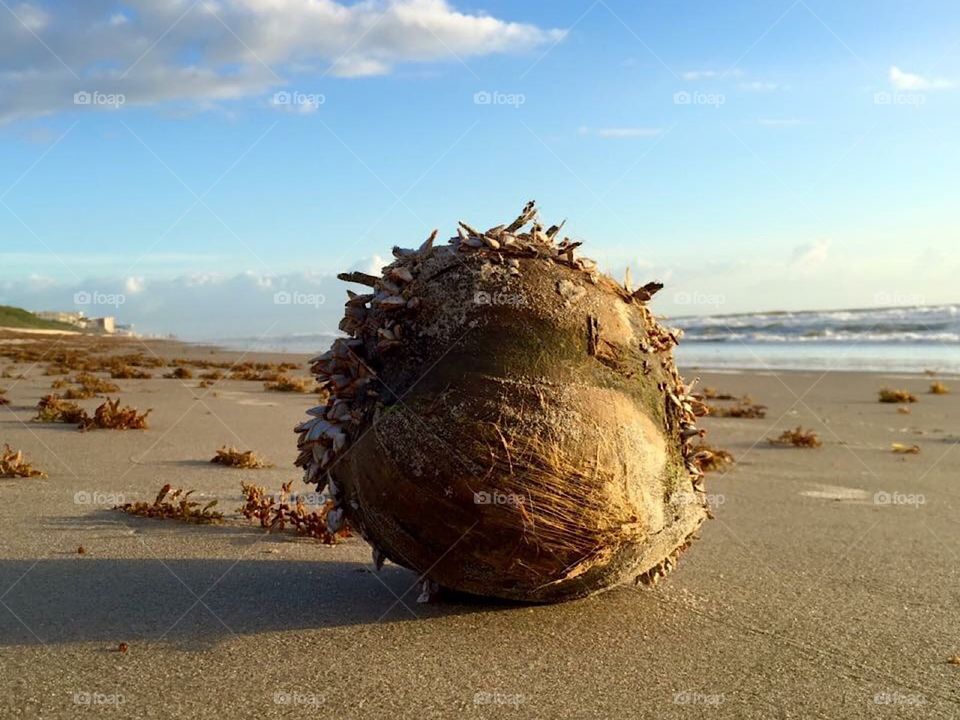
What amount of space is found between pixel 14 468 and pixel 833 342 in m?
33.2

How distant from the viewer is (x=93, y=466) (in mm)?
6773

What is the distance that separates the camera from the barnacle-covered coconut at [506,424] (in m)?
3.16

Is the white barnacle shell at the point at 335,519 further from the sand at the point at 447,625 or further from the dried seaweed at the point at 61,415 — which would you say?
the dried seaweed at the point at 61,415

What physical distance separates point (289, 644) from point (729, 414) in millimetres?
9847

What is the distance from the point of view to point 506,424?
3.17m

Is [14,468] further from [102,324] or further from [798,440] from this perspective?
[102,324]

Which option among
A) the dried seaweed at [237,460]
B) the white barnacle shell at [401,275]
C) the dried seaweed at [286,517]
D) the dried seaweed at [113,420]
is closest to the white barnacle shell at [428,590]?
the white barnacle shell at [401,275]

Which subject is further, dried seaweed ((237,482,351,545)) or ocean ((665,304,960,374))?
ocean ((665,304,960,374))

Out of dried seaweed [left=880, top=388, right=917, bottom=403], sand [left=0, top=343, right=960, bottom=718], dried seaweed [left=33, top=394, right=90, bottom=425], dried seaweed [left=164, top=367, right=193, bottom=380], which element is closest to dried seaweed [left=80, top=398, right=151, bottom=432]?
dried seaweed [left=33, top=394, right=90, bottom=425]

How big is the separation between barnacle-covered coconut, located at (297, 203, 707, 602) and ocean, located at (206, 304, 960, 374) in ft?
38.7

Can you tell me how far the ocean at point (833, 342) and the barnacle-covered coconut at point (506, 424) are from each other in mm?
11794

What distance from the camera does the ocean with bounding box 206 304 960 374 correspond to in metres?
23.7

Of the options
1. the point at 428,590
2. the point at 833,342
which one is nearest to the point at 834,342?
the point at 833,342

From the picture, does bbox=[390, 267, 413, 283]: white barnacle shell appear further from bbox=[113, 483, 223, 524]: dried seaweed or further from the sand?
bbox=[113, 483, 223, 524]: dried seaweed
